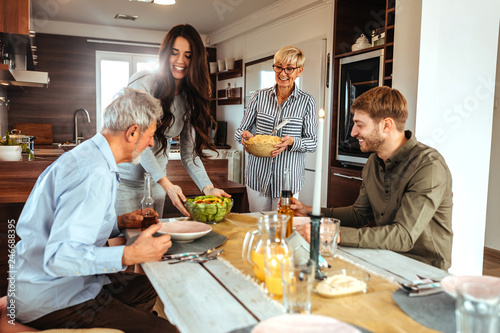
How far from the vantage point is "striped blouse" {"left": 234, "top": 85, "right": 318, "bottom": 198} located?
2.93 metres

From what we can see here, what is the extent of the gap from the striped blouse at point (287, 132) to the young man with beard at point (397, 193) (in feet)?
3.13

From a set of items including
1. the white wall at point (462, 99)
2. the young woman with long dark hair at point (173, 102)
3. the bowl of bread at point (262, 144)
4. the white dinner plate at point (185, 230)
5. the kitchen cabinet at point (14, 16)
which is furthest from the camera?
the kitchen cabinet at point (14, 16)

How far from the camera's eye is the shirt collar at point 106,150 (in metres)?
1.46

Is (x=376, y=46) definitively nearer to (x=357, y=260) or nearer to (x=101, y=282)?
(x=357, y=260)

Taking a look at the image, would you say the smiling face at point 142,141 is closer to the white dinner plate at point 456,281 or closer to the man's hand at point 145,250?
the man's hand at point 145,250

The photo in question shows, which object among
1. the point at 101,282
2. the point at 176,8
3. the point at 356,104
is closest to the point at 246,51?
the point at 176,8

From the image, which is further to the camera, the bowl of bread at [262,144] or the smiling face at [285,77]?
the smiling face at [285,77]

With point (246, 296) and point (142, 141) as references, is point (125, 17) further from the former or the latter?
point (246, 296)

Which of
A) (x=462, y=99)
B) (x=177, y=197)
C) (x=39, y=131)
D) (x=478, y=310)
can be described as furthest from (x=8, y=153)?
(x=39, y=131)

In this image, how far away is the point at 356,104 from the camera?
1875mm

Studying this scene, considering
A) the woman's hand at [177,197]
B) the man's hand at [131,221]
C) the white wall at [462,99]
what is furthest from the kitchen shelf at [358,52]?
the man's hand at [131,221]

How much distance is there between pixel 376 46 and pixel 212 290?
9.80 feet

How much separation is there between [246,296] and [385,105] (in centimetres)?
107

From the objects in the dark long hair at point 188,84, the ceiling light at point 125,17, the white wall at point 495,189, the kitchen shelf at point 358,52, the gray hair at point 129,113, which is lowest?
the white wall at point 495,189
